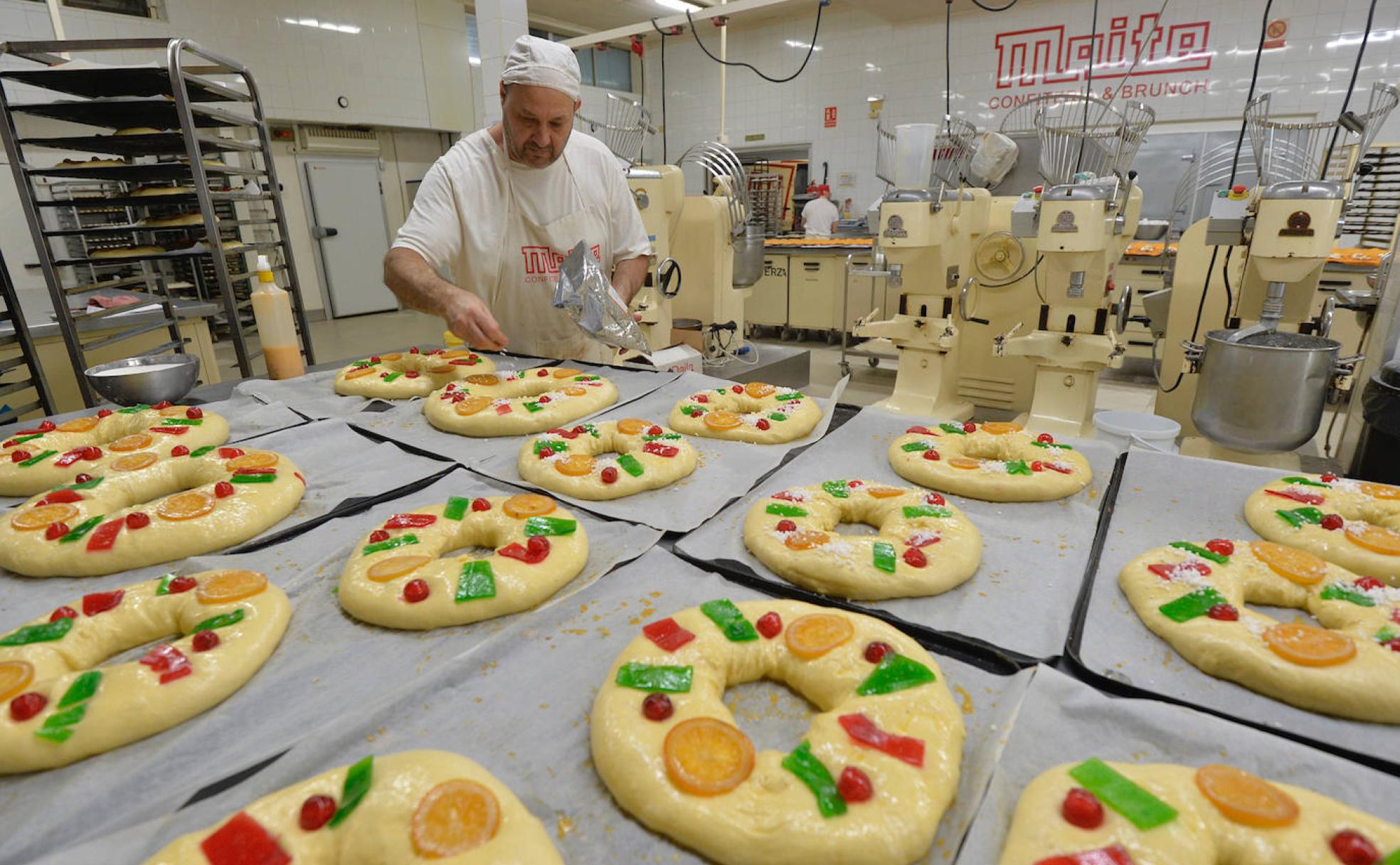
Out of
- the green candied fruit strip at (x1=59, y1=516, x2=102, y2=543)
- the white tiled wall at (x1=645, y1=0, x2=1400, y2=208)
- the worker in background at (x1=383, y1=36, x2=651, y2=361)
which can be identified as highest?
the white tiled wall at (x1=645, y1=0, x2=1400, y2=208)

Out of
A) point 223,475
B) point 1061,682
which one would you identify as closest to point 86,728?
point 223,475

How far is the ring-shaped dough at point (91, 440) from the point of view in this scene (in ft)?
5.55

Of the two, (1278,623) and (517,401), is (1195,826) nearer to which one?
(1278,623)

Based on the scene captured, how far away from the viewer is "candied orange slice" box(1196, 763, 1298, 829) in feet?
2.62

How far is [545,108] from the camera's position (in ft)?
8.05

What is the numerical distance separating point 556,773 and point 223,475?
1.32 m

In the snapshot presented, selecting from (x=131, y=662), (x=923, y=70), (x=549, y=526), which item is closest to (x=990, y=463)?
(x=549, y=526)

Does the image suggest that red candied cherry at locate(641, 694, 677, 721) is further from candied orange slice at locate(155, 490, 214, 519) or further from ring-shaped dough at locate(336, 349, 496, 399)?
ring-shaped dough at locate(336, 349, 496, 399)

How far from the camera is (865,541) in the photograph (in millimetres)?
1380

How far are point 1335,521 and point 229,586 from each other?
2218 millimetres

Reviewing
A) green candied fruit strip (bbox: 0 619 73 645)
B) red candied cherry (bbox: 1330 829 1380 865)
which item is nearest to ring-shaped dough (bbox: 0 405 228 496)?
green candied fruit strip (bbox: 0 619 73 645)

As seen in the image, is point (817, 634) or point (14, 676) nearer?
point (14, 676)

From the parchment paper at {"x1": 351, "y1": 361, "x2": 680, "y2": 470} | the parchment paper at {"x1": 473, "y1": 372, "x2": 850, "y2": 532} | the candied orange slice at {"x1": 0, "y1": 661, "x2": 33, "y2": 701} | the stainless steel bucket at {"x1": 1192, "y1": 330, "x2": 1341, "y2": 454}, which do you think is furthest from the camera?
the stainless steel bucket at {"x1": 1192, "y1": 330, "x2": 1341, "y2": 454}

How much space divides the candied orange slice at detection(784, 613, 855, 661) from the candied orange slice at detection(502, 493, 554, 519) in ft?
2.17
